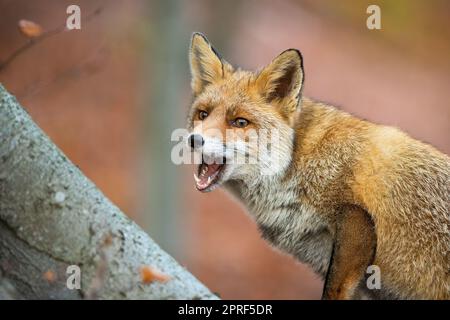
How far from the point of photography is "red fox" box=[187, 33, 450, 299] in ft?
14.9

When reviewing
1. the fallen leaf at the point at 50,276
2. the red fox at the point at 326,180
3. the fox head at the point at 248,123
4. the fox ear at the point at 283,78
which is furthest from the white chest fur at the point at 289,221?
the fallen leaf at the point at 50,276

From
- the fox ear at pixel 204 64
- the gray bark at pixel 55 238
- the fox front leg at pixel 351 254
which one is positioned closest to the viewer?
the gray bark at pixel 55 238

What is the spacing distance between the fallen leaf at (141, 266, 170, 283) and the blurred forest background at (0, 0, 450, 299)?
255 centimetres

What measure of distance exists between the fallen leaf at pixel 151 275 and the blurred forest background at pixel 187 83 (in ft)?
8.37

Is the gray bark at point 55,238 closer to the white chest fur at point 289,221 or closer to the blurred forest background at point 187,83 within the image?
the white chest fur at point 289,221

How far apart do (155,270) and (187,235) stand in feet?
30.0

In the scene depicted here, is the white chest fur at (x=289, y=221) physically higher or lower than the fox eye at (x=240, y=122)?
lower

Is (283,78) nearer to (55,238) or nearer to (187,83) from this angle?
(55,238)

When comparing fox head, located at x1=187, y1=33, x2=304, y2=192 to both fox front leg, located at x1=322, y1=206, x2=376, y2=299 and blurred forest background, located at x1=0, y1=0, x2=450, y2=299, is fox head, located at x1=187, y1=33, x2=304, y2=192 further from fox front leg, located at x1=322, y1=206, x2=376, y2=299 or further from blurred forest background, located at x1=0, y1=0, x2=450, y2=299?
blurred forest background, located at x1=0, y1=0, x2=450, y2=299

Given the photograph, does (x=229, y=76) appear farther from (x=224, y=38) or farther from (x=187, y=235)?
(x=187, y=235)

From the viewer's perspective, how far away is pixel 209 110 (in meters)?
5.12

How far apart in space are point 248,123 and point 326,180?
724 millimetres

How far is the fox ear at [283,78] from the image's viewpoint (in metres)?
4.94

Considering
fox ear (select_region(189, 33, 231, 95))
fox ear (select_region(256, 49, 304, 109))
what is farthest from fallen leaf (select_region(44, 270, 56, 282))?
fox ear (select_region(189, 33, 231, 95))
